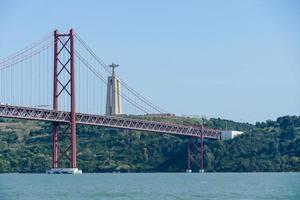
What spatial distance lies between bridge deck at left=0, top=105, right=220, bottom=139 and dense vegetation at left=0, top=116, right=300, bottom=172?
3.71 metres

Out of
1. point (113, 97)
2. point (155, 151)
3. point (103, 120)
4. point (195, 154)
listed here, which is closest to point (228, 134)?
point (195, 154)

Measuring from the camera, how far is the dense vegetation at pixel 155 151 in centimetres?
11231

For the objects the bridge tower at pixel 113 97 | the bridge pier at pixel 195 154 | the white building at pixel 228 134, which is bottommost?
the bridge pier at pixel 195 154

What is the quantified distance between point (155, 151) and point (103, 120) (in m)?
20.9

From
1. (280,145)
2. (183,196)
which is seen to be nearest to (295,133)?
(280,145)

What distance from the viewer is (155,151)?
388 ft

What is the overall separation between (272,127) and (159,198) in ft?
246

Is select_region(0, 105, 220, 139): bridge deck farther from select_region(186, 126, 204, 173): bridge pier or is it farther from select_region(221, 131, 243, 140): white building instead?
select_region(186, 126, 204, 173): bridge pier

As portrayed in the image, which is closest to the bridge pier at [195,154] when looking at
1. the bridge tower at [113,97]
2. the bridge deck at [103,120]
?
the bridge deck at [103,120]

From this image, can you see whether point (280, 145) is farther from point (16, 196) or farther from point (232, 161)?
point (16, 196)

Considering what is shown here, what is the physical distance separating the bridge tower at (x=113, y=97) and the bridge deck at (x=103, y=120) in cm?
1500

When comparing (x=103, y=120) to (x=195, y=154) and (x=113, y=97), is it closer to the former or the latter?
(x=195, y=154)

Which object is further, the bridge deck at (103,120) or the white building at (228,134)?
the white building at (228,134)

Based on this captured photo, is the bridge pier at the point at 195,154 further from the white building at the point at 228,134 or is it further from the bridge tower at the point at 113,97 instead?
the bridge tower at the point at 113,97
